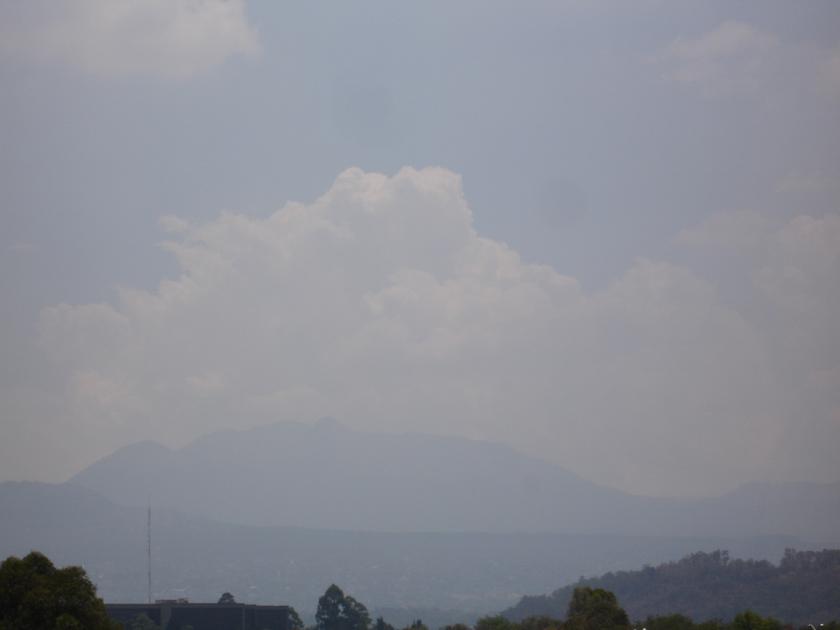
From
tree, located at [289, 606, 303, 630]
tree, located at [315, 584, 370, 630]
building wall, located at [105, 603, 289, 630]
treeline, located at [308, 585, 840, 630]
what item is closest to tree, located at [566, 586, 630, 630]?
treeline, located at [308, 585, 840, 630]

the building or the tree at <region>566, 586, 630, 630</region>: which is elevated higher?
the building

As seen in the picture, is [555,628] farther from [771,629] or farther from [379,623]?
[379,623]

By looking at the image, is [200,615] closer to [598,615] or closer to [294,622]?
[294,622]

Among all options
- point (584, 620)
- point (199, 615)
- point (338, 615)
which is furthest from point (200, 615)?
point (584, 620)

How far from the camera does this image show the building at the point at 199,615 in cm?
13088

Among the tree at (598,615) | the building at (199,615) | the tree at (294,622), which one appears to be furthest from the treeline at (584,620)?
the building at (199,615)

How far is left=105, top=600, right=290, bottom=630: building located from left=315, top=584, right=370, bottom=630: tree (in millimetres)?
14767

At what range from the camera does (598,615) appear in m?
80.8

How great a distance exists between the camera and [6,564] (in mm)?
54938

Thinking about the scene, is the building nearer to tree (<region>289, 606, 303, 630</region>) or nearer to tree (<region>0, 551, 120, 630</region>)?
tree (<region>289, 606, 303, 630</region>)

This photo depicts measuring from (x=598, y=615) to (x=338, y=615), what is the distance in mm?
74134

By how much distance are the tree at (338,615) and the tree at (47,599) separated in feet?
315

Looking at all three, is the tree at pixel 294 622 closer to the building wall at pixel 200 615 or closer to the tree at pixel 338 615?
the tree at pixel 338 615

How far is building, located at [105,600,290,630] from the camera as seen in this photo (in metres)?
131
